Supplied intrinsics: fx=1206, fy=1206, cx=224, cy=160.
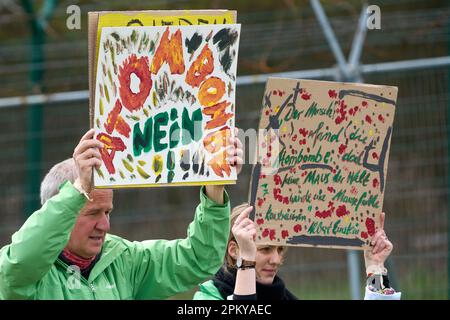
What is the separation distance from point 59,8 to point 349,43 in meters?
1.94

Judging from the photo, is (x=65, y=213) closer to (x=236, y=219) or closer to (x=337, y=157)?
(x=236, y=219)

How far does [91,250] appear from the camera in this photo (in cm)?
380

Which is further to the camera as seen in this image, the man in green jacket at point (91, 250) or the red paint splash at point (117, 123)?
the red paint splash at point (117, 123)

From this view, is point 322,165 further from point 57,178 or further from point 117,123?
point 57,178

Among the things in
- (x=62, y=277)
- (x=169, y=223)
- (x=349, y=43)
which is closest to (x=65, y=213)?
(x=62, y=277)

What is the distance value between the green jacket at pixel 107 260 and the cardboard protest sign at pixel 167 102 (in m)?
0.19

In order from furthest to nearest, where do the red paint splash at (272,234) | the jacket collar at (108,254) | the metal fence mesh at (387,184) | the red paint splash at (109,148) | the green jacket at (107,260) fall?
the metal fence mesh at (387,184)
the red paint splash at (272,234)
the jacket collar at (108,254)
the red paint splash at (109,148)
the green jacket at (107,260)

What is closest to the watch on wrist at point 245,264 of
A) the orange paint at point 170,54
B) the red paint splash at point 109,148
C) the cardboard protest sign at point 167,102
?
the cardboard protest sign at point 167,102

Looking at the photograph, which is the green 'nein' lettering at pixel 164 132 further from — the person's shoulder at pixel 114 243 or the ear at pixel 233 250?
the ear at pixel 233 250

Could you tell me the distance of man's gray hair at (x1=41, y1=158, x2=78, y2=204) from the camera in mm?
3832

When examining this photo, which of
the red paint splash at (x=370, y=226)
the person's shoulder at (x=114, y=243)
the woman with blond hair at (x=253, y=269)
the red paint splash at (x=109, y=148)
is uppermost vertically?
the red paint splash at (x=109, y=148)

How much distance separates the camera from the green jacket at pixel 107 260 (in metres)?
3.52

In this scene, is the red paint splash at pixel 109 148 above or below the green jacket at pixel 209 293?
above

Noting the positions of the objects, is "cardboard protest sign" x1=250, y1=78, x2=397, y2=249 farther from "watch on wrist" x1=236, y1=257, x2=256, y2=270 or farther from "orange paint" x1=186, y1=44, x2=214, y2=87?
"orange paint" x1=186, y1=44, x2=214, y2=87
